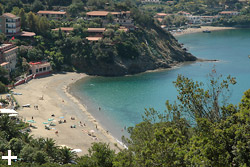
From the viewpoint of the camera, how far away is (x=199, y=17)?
575 feet

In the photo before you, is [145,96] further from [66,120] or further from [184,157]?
[184,157]

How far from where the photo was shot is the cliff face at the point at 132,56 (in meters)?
88.7

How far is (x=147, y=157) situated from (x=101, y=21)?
7945 cm

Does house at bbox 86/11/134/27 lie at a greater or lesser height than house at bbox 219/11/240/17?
greater

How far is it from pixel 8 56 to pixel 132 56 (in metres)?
27.6

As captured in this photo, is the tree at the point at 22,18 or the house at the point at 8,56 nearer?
the house at the point at 8,56

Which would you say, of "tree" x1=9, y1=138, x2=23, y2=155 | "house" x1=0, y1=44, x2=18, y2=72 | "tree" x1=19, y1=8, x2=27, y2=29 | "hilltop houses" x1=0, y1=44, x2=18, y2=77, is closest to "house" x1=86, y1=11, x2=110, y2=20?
"tree" x1=19, y1=8, x2=27, y2=29

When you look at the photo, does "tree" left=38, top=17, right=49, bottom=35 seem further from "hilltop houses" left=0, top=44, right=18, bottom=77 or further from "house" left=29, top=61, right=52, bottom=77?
"house" left=29, top=61, right=52, bottom=77

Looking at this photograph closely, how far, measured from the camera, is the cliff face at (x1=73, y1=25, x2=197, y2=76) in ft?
291

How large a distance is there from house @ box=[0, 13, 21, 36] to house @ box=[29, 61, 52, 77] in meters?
12.0

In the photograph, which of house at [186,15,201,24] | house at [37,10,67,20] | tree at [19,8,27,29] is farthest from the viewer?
house at [186,15,201,24]

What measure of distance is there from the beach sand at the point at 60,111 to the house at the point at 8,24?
15104 mm

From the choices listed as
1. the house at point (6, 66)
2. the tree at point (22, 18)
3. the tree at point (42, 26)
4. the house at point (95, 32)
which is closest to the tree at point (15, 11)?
the tree at point (22, 18)

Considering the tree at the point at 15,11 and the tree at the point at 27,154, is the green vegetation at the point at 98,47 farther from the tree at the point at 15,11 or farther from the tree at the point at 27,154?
the tree at the point at 27,154
